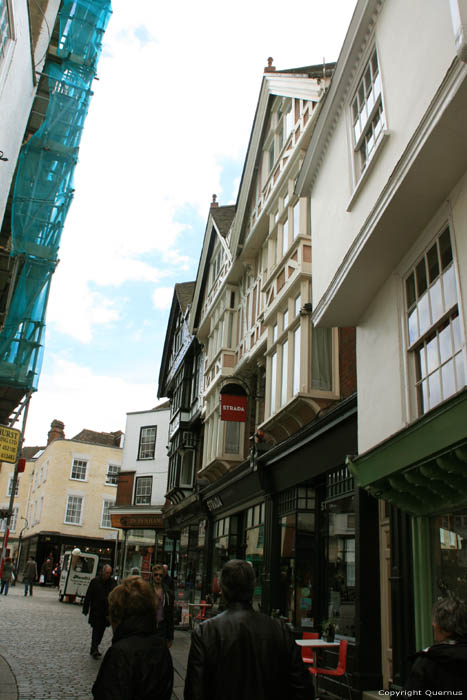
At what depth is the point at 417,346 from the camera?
7.00m

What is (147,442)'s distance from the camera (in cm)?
3669

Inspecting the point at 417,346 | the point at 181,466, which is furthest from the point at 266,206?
the point at 181,466

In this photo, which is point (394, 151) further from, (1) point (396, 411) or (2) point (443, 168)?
(1) point (396, 411)

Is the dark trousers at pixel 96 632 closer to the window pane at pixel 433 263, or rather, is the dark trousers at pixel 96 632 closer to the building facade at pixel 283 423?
the building facade at pixel 283 423

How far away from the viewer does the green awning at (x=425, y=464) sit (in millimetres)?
5098

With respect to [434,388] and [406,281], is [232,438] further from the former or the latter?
[434,388]

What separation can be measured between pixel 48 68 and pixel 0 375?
11.3 meters

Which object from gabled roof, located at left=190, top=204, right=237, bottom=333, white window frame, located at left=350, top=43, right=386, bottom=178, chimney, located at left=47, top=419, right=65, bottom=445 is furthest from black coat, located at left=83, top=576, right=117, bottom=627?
chimney, located at left=47, top=419, right=65, bottom=445

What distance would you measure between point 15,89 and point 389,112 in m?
10.5

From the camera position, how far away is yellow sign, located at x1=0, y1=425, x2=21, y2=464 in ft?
37.3

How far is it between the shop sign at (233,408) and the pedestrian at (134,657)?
41.2 ft

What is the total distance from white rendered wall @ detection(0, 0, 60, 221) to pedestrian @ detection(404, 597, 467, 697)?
43.0ft

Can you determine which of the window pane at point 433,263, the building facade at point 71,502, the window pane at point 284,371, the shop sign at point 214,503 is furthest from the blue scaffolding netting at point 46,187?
the building facade at point 71,502

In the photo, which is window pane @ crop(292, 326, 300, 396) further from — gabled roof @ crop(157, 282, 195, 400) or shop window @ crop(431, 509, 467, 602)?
gabled roof @ crop(157, 282, 195, 400)
